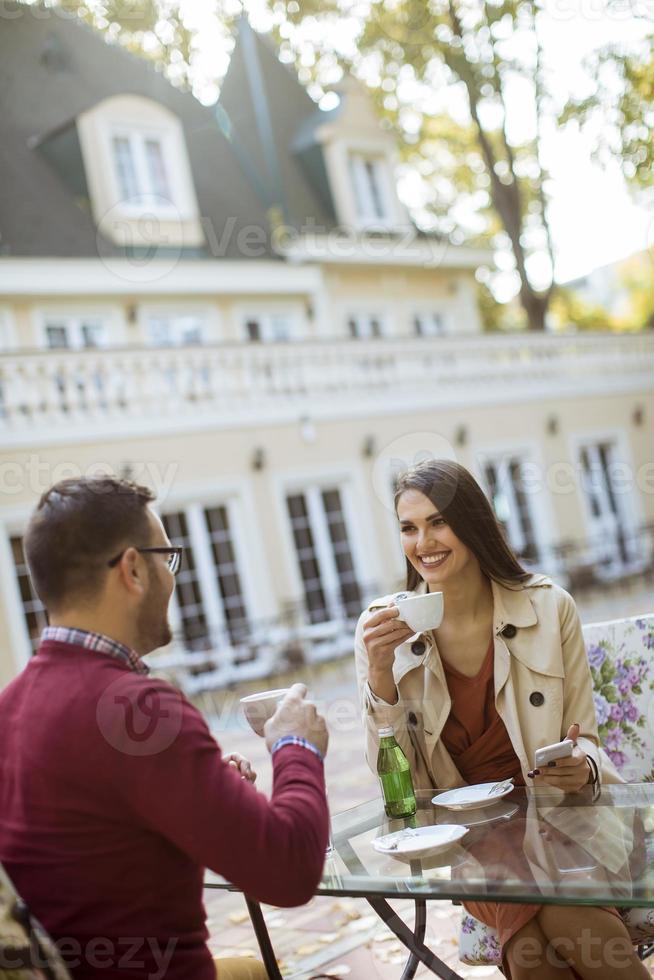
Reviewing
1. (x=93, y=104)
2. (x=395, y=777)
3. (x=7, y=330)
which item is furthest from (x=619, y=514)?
(x=395, y=777)

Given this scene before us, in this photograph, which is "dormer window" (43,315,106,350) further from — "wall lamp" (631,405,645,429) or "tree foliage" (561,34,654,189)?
"wall lamp" (631,405,645,429)

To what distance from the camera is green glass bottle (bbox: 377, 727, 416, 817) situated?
2.68 metres

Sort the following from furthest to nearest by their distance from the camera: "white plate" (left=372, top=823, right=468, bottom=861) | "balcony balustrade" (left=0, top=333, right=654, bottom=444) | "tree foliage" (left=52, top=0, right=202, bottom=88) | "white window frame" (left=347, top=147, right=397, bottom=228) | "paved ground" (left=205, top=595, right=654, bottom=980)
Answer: "white window frame" (left=347, top=147, right=397, bottom=228) → "tree foliage" (left=52, top=0, right=202, bottom=88) → "balcony balustrade" (left=0, top=333, right=654, bottom=444) → "paved ground" (left=205, top=595, right=654, bottom=980) → "white plate" (left=372, top=823, right=468, bottom=861)

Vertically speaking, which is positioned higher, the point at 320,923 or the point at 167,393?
the point at 167,393

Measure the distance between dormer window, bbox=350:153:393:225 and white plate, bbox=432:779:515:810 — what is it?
17.9m

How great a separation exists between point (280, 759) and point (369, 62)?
17589mm

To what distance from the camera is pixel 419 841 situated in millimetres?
2381

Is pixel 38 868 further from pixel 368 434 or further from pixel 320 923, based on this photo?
pixel 368 434

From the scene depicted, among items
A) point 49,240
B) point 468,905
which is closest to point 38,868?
point 468,905

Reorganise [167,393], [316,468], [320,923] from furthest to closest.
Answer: [316,468]
[167,393]
[320,923]

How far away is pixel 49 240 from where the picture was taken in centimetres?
1568

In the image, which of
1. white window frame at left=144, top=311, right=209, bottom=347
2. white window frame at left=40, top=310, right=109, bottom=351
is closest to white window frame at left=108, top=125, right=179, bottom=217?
white window frame at left=144, top=311, right=209, bottom=347

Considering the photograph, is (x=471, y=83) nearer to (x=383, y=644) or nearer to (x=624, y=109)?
(x=624, y=109)

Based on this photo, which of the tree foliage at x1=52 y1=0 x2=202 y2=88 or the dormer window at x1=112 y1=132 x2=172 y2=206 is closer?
the tree foliage at x1=52 y1=0 x2=202 y2=88
